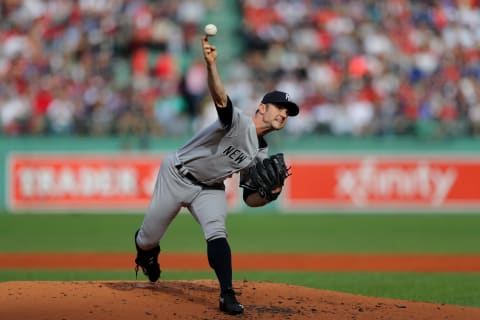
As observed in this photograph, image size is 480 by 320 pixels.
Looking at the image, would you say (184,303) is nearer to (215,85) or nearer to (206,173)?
(206,173)

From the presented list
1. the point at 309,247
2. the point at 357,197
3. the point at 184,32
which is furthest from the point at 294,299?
→ the point at 184,32

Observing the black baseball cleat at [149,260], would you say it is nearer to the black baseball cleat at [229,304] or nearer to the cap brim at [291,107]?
the black baseball cleat at [229,304]

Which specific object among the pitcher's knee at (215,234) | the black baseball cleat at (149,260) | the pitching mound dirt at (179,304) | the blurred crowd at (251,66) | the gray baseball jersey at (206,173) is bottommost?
the pitching mound dirt at (179,304)

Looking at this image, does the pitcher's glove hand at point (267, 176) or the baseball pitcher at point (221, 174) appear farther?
the pitcher's glove hand at point (267, 176)

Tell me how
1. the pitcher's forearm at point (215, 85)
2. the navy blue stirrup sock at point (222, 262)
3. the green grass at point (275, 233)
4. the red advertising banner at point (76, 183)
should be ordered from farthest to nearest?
the red advertising banner at point (76, 183) → the green grass at point (275, 233) → the navy blue stirrup sock at point (222, 262) → the pitcher's forearm at point (215, 85)

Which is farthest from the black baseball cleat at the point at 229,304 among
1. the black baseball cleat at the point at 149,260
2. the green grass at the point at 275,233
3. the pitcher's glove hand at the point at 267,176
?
the green grass at the point at 275,233

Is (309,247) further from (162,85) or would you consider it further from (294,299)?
(162,85)

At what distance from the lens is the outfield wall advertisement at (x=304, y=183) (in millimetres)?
18109

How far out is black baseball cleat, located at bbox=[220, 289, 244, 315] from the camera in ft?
20.7

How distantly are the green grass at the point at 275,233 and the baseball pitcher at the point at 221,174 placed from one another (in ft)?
19.0

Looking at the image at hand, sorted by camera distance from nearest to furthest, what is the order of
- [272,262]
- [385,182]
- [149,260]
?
[149,260]
[272,262]
[385,182]

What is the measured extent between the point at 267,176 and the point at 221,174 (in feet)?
1.22

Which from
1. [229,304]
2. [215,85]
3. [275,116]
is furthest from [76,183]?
[215,85]

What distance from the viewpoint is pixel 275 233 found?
594 inches
